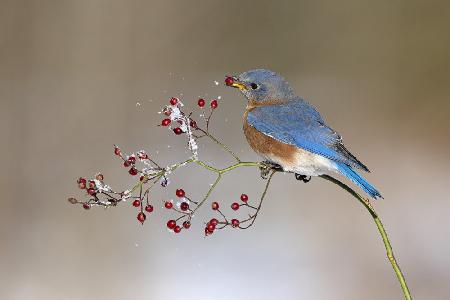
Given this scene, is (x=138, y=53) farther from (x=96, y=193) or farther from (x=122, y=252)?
(x=96, y=193)

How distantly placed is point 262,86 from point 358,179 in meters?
0.30

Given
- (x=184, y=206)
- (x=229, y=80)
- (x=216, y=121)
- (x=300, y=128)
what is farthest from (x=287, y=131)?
(x=216, y=121)

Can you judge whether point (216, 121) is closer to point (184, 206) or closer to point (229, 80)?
point (229, 80)

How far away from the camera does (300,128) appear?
4.42 ft

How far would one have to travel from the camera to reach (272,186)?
4195 mm

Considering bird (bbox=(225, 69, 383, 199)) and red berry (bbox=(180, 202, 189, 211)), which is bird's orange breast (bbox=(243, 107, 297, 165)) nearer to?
bird (bbox=(225, 69, 383, 199))

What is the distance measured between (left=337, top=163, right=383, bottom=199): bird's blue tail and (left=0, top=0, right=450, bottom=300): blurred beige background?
2.25 m

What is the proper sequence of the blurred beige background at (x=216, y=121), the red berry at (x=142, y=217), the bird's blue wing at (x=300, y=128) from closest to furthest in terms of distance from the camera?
the red berry at (x=142, y=217) → the bird's blue wing at (x=300, y=128) → the blurred beige background at (x=216, y=121)

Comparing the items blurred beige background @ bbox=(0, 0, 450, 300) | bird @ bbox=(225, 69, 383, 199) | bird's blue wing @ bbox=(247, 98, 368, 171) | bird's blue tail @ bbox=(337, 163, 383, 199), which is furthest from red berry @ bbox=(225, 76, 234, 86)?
blurred beige background @ bbox=(0, 0, 450, 300)

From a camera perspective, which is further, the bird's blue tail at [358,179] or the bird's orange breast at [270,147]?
the bird's orange breast at [270,147]

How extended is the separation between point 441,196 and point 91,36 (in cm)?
224

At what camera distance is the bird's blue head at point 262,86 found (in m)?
1.35

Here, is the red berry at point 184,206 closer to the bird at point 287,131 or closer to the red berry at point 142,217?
→ the red berry at point 142,217

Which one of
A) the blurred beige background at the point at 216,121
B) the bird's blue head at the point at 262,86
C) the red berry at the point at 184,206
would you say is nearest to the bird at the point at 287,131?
the bird's blue head at the point at 262,86
